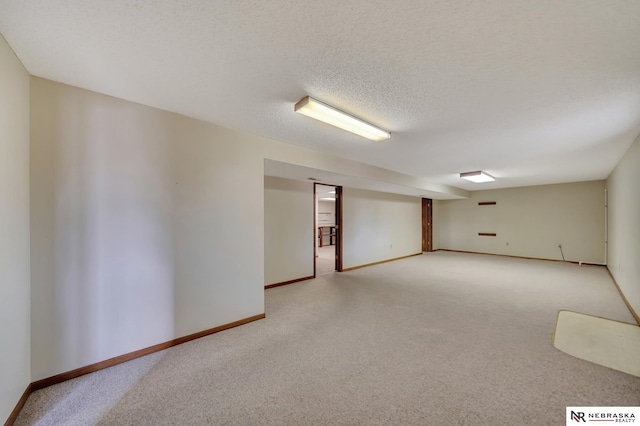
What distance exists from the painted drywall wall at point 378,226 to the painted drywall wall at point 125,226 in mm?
3463

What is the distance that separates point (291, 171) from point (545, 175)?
5.71 metres

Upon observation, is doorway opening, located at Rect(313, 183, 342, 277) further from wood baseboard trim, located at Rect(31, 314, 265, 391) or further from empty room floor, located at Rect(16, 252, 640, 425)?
wood baseboard trim, located at Rect(31, 314, 265, 391)

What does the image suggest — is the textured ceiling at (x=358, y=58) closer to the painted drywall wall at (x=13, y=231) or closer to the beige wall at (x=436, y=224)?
the painted drywall wall at (x=13, y=231)

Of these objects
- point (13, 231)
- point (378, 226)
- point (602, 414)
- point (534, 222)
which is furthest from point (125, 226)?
point (534, 222)

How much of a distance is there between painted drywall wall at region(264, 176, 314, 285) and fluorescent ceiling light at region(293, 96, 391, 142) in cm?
236

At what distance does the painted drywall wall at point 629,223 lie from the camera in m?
2.97

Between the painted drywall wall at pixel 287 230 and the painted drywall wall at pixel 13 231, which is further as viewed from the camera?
the painted drywall wall at pixel 287 230

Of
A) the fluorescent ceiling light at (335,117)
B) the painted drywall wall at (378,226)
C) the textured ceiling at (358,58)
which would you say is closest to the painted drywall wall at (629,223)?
the textured ceiling at (358,58)

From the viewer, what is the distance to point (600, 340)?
2.49 metres

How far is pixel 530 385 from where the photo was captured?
1.82 m

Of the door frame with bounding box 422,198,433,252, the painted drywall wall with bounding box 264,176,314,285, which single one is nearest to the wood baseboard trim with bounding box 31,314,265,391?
the painted drywall wall with bounding box 264,176,314,285

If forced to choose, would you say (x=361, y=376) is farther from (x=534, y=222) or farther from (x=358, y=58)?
(x=534, y=222)

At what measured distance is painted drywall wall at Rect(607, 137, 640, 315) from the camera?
2.97 m

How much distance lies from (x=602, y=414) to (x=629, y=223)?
331 centimetres
